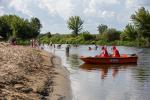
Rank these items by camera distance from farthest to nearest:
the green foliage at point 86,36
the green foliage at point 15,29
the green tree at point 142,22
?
1. the green foliage at point 86,36
2. the green tree at point 142,22
3. the green foliage at point 15,29

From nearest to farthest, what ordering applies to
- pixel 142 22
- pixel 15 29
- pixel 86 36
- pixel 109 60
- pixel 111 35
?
pixel 109 60 < pixel 15 29 < pixel 142 22 < pixel 111 35 < pixel 86 36

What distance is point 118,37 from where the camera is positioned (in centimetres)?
14125

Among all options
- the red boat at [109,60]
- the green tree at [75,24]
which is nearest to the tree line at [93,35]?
the green tree at [75,24]

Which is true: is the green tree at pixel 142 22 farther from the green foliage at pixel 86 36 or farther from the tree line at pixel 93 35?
the green foliage at pixel 86 36

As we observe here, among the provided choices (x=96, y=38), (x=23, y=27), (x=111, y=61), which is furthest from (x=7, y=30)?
(x=111, y=61)

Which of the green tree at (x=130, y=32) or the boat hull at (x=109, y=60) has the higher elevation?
the green tree at (x=130, y=32)

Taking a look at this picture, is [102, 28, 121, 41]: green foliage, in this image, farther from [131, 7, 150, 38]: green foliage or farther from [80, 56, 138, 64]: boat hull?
[80, 56, 138, 64]: boat hull

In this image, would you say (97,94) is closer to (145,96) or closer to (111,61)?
(145,96)

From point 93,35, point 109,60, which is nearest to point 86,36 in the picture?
point 93,35

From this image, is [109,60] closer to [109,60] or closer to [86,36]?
[109,60]

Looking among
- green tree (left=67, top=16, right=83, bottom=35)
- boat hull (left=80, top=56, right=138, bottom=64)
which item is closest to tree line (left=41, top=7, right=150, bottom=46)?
green tree (left=67, top=16, right=83, bottom=35)

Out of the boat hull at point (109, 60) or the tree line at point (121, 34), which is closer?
the boat hull at point (109, 60)

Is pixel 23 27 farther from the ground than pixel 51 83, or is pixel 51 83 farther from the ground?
pixel 23 27

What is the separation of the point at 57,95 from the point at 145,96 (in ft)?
14.6
